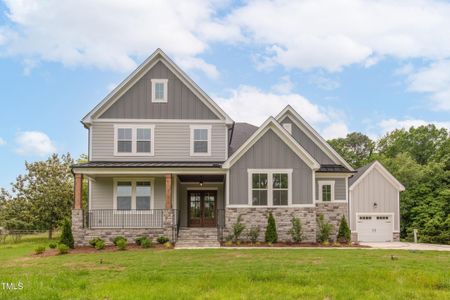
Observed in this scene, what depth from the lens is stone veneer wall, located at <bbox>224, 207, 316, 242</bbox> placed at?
1858cm

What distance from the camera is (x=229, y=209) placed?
18609 millimetres

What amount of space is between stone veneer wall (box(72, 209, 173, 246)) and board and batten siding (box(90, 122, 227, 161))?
3099mm

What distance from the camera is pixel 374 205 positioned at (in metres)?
23.1

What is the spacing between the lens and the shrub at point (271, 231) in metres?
18.0

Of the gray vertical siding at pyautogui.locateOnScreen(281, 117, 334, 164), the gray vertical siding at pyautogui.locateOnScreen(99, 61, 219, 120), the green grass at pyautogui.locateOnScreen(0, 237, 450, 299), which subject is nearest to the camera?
the green grass at pyautogui.locateOnScreen(0, 237, 450, 299)

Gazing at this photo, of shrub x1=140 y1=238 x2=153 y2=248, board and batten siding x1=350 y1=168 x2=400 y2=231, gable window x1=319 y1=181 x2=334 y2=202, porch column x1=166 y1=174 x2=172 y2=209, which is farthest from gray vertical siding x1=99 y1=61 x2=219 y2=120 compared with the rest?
board and batten siding x1=350 y1=168 x2=400 y2=231

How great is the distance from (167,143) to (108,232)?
16.2ft

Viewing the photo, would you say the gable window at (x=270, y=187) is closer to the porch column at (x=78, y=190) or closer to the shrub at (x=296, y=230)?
the shrub at (x=296, y=230)

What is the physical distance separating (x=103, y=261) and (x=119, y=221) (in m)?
7.07

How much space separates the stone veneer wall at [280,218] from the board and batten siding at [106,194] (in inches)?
143

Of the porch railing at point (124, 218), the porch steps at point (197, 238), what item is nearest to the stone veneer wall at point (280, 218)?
the porch steps at point (197, 238)

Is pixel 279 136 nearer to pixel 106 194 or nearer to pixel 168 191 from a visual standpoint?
pixel 168 191

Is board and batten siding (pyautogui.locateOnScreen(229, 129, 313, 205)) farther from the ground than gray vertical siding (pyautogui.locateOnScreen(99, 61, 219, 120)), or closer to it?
closer to it

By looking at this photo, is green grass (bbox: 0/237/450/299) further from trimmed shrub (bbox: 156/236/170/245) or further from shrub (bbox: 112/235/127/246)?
trimmed shrub (bbox: 156/236/170/245)
